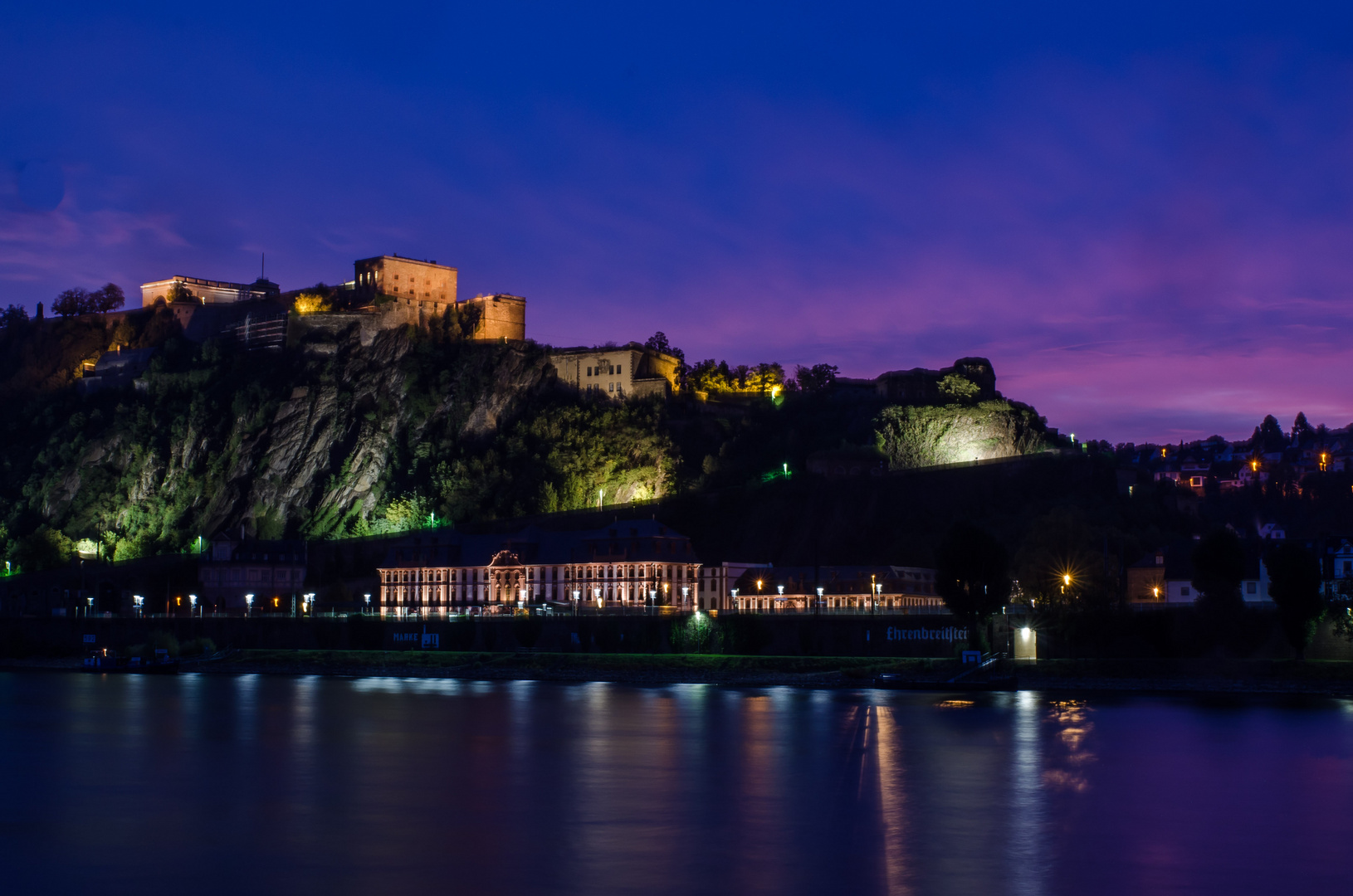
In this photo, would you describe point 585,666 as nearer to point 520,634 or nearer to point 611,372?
point 520,634

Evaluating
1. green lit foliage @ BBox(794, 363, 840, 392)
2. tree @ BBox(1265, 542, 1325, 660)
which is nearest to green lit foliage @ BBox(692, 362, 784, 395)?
green lit foliage @ BBox(794, 363, 840, 392)

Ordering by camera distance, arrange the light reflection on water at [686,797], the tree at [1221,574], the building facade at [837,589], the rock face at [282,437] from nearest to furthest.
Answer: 1. the light reflection on water at [686,797]
2. the tree at [1221,574]
3. the building facade at [837,589]
4. the rock face at [282,437]

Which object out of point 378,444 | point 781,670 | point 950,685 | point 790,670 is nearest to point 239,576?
point 378,444

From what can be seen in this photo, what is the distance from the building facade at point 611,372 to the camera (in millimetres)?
120688

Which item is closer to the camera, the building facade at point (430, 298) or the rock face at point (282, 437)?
the rock face at point (282, 437)

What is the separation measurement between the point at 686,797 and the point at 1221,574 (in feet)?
123

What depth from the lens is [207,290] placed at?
6048 inches

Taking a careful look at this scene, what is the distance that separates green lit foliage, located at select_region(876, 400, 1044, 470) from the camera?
10762 cm

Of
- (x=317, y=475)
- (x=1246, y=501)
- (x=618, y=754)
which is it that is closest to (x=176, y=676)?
(x=317, y=475)

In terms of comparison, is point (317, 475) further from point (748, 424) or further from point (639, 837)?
point (639, 837)

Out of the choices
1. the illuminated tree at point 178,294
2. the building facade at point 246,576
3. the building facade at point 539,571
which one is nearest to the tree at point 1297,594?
the building facade at point 539,571

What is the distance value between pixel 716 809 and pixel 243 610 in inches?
2935

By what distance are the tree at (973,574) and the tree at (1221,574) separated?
9.06 meters

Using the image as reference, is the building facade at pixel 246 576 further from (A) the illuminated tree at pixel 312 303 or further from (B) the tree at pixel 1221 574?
(B) the tree at pixel 1221 574
